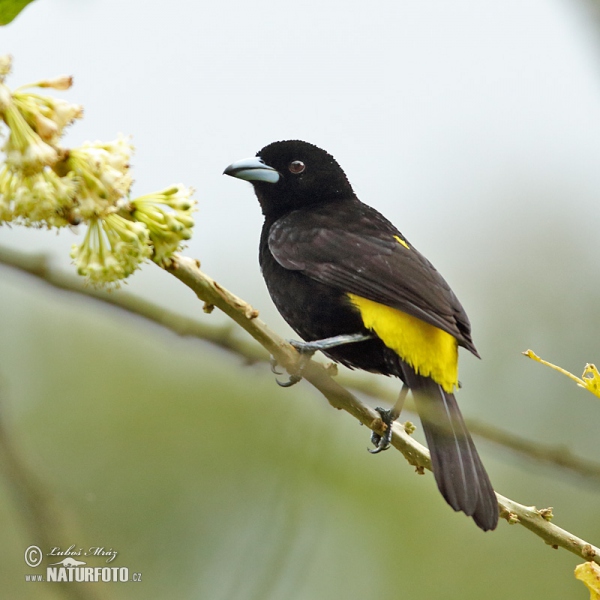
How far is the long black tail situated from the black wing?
0.86 feet

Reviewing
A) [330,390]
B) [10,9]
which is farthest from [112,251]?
[330,390]

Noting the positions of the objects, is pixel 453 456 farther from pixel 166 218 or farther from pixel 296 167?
pixel 296 167

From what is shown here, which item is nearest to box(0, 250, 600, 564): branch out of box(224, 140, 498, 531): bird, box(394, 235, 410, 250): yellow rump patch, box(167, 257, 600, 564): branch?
box(167, 257, 600, 564): branch

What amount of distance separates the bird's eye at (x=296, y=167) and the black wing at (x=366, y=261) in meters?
0.32

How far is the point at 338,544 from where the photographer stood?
4.82m

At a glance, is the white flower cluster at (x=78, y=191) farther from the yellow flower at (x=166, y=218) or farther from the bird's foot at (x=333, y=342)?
the bird's foot at (x=333, y=342)

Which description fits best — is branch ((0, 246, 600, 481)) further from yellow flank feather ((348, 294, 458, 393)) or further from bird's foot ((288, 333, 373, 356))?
bird's foot ((288, 333, 373, 356))

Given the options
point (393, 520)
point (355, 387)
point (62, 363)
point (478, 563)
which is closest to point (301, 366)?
point (355, 387)

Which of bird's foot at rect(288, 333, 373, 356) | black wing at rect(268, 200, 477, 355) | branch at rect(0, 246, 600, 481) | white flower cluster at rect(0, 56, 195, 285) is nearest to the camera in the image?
branch at rect(0, 246, 600, 481)

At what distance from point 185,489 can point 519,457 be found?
294 cm

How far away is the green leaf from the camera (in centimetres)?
141

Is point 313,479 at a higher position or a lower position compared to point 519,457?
lower

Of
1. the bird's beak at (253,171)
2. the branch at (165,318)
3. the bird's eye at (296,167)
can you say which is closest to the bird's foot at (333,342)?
the bird's beak at (253,171)

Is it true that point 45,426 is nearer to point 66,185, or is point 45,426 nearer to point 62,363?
point 62,363
